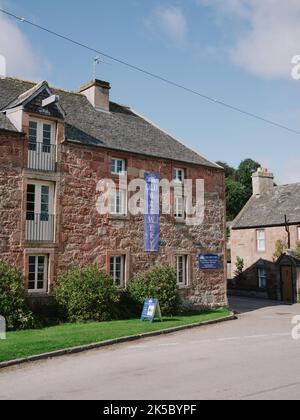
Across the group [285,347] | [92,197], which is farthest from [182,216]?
[285,347]

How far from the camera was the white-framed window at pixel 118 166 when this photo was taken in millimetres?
21156

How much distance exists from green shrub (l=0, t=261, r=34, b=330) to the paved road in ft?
13.8

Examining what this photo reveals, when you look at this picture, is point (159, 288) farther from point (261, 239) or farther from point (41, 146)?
point (261, 239)

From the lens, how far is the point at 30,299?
17.9 metres

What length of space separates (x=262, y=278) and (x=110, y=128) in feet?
60.3

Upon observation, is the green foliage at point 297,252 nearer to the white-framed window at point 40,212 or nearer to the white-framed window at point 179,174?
the white-framed window at point 179,174

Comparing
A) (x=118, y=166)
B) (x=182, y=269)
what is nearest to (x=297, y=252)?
(x=182, y=269)

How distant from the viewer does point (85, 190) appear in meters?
20.0

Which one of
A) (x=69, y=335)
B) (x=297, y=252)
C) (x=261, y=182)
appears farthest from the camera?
(x=261, y=182)

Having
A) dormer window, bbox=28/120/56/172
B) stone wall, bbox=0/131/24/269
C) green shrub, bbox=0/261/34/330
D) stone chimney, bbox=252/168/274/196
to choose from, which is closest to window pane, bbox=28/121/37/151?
dormer window, bbox=28/120/56/172

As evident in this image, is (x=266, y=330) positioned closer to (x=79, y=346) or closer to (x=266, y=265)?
(x=79, y=346)

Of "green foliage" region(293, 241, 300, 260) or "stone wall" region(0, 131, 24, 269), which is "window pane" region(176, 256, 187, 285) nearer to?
"stone wall" region(0, 131, 24, 269)

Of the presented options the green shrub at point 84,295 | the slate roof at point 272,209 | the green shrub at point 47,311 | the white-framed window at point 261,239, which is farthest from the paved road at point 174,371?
the white-framed window at point 261,239

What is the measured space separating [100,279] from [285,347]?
7964 mm
